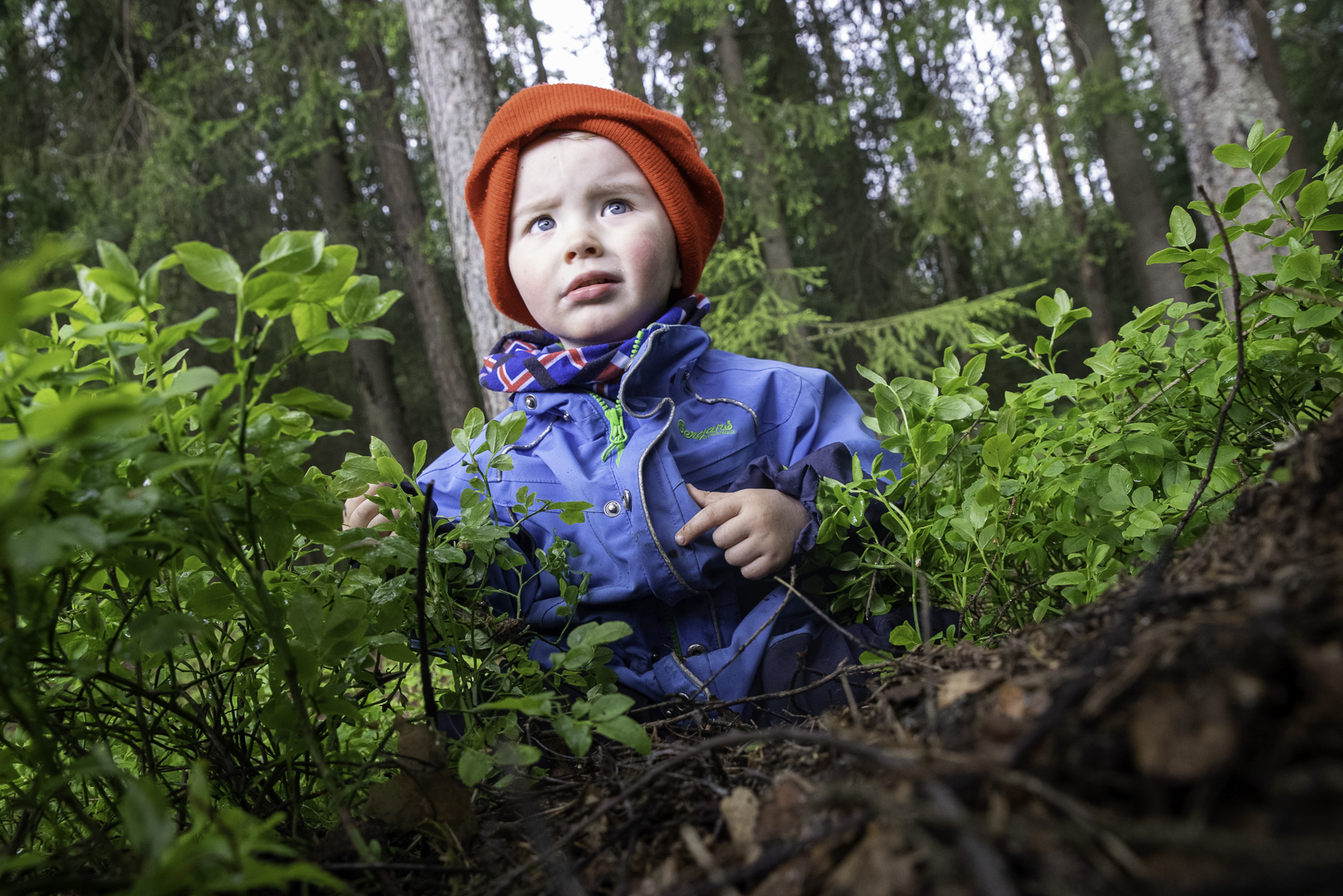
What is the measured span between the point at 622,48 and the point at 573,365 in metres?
5.12

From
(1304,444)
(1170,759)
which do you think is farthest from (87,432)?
(1304,444)

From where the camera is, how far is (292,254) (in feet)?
2.68

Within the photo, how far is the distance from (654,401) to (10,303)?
1.52 m

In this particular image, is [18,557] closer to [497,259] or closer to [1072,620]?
[1072,620]

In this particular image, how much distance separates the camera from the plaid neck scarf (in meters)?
1.99

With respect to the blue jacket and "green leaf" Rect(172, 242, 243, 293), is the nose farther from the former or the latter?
"green leaf" Rect(172, 242, 243, 293)

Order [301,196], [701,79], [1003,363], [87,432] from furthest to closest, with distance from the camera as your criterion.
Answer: [1003,363] < [301,196] < [701,79] < [87,432]

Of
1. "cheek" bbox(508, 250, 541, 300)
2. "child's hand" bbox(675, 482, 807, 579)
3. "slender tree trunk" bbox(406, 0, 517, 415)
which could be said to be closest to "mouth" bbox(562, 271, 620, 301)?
"cheek" bbox(508, 250, 541, 300)

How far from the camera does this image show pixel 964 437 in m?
1.40

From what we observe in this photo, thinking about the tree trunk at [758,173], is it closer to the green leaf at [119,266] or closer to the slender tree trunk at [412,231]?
the slender tree trunk at [412,231]

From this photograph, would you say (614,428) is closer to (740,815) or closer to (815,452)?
(815,452)

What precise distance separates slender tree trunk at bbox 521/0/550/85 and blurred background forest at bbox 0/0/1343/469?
3 centimetres

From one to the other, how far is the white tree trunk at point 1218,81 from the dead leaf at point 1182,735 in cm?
293

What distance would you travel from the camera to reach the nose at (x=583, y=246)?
6.64 ft
